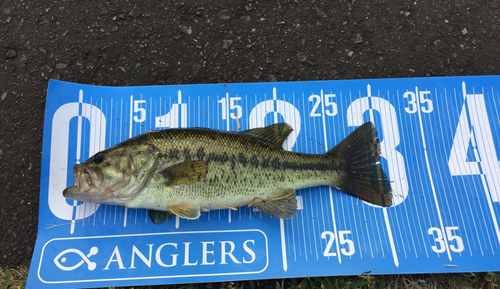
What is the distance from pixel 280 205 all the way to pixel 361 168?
2.83 ft

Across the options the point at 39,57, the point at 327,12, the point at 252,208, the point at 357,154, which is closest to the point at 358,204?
the point at 357,154

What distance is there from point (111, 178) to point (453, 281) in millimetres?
3316

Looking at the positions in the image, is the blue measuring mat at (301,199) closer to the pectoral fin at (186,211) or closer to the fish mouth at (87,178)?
the pectoral fin at (186,211)

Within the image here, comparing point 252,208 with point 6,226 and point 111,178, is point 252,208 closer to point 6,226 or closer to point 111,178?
point 111,178

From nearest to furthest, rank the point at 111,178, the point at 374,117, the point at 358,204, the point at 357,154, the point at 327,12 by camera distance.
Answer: the point at 111,178 < the point at 357,154 < the point at 358,204 < the point at 374,117 < the point at 327,12

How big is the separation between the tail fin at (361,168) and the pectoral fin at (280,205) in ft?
1.61

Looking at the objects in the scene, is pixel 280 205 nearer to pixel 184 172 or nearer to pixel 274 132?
pixel 274 132

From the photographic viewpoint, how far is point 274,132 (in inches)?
102

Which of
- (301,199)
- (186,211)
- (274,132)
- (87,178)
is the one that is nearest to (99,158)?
(87,178)

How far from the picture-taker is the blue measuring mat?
2.55m

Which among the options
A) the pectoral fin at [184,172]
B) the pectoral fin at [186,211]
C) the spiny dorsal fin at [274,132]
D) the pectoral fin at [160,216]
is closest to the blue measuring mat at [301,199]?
the pectoral fin at [160,216]

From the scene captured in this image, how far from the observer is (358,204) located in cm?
271

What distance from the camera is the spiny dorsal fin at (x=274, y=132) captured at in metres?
2.56

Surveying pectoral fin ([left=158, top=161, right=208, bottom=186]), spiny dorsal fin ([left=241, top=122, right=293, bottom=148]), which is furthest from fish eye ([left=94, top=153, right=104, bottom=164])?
spiny dorsal fin ([left=241, top=122, right=293, bottom=148])
